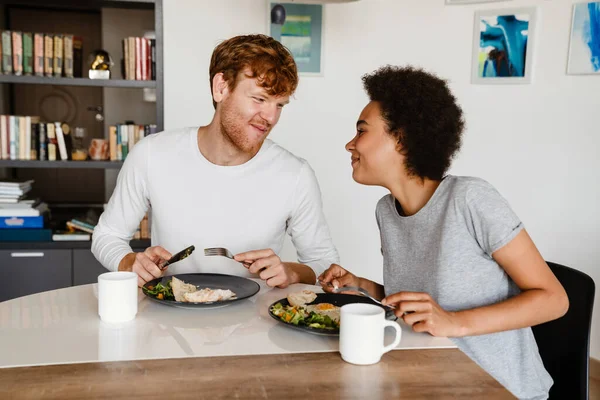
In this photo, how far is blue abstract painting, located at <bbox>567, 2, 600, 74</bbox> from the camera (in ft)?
9.57

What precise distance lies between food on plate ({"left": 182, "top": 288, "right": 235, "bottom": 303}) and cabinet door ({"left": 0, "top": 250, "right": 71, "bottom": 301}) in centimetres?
200

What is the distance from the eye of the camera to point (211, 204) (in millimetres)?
1858

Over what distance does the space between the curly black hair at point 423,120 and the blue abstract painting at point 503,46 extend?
183cm

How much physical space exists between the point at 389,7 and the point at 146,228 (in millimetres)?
1824

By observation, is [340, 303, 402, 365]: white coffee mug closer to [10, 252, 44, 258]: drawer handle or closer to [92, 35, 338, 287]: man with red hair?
[92, 35, 338, 287]: man with red hair

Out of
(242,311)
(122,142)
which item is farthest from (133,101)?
(242,311)

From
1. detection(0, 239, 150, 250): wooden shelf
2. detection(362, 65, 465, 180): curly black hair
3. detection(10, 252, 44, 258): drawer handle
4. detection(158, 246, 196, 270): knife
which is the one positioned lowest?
detection(10, 252, 44, 258): drawer handle

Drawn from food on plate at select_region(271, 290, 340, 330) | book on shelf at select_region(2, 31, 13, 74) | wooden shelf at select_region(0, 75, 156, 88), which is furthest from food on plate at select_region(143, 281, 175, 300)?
book on shelf at select_region(2, 31, 13, 74)

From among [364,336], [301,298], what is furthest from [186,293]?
[364,336]

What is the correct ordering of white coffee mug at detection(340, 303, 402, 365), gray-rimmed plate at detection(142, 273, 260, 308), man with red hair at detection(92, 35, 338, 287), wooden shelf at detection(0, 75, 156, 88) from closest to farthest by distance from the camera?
white coffee mug at detection(340, 303, 402, 365)
gray-rimmed plate at detection(142, 273, 260, 308)
man with red hair at detection(92, 35, 338, 287)
wooden shelf at detection(0, 75, 156, 88)

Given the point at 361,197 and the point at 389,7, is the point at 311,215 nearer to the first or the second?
the point at 361,197

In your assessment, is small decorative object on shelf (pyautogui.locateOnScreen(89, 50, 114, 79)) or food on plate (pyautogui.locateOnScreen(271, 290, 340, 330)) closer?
food on plate (pyautogui.locateOnScreen(271, 290, 340, 330))

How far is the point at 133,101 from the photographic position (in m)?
5.10

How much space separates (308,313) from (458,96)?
2339mm
